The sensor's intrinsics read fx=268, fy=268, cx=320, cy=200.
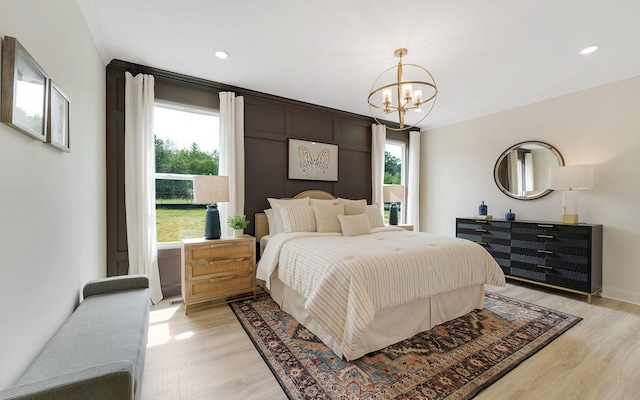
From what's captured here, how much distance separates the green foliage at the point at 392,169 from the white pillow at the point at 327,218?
2.14 metres

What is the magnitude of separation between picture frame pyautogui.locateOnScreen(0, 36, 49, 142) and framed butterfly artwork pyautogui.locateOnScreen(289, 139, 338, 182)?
2.91 m

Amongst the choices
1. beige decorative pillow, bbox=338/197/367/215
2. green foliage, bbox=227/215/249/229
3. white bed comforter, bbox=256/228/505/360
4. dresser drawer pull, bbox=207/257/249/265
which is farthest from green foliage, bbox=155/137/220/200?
beige decorative pillow, bbox=338/197/367/215

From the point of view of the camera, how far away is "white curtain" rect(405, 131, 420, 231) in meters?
5.41

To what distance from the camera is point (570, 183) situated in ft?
10.8

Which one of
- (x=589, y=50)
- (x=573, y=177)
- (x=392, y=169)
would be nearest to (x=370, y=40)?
(x=589, y=50)

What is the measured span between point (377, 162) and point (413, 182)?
103 cm

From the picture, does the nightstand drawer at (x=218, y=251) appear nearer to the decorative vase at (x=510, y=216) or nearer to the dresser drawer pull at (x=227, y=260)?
the dresser drawer pull at (x=227, y=260)

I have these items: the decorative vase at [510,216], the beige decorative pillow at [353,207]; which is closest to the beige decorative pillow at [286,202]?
the beige decorative pillow at [353,207]

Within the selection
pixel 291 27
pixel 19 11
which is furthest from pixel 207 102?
pixel 19 11

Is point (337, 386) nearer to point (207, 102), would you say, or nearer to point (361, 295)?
point (361, 295)

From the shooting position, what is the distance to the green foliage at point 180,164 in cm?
327

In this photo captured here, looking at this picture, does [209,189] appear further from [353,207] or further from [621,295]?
[621,295]

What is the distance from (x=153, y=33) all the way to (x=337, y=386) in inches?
127

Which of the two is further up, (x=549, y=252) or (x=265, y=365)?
(x=549, y=252)
